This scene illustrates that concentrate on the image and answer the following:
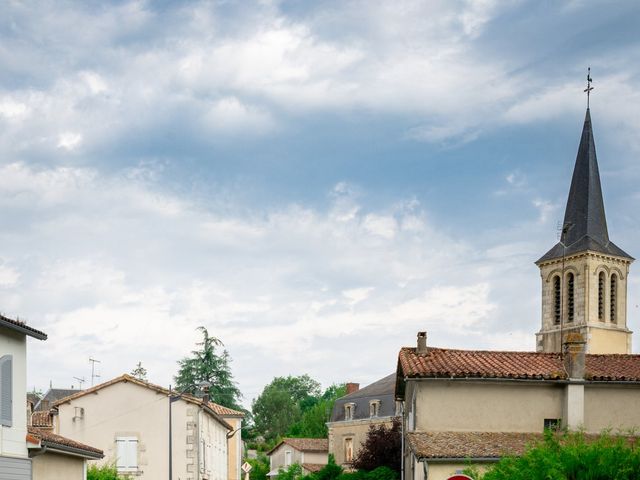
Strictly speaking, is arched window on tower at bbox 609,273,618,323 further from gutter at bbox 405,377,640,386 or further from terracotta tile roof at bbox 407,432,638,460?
terracotta tile roof at bbox 407,432,638,460

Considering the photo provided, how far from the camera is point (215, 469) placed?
169ft

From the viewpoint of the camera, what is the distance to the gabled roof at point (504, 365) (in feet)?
96.0

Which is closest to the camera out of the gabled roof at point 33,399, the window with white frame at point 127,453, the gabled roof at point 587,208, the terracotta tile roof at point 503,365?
Result: the gabled roof at point 33,399

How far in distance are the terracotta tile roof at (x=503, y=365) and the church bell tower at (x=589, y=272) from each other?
45.2m

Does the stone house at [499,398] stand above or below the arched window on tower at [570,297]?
below

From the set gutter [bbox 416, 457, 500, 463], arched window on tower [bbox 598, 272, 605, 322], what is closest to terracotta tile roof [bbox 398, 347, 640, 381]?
gutter [bbox 416, 457, 500, 463]

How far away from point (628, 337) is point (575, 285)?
593cm

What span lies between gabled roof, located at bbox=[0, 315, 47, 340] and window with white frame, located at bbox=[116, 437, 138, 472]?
20.7 meters

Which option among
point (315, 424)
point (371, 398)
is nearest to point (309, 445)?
point (371, 398)

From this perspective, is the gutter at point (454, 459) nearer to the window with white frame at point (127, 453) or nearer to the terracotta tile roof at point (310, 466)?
the window with white frame at point (127, 453)

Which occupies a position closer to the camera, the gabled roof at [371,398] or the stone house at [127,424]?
the stone house at [127,424]

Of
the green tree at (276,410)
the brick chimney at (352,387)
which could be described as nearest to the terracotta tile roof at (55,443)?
the brick chimney at (352,387)

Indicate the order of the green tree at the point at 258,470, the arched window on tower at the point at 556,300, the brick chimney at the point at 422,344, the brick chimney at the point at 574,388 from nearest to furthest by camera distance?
the brick chimney at the point at 574,388 < the brick chimney at the point at 422,344 < the arched window on tower at the point at 556,300 < the green tree at the point at 258,470

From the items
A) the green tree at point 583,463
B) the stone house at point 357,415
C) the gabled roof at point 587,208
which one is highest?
the gabled roof at point 587,208
